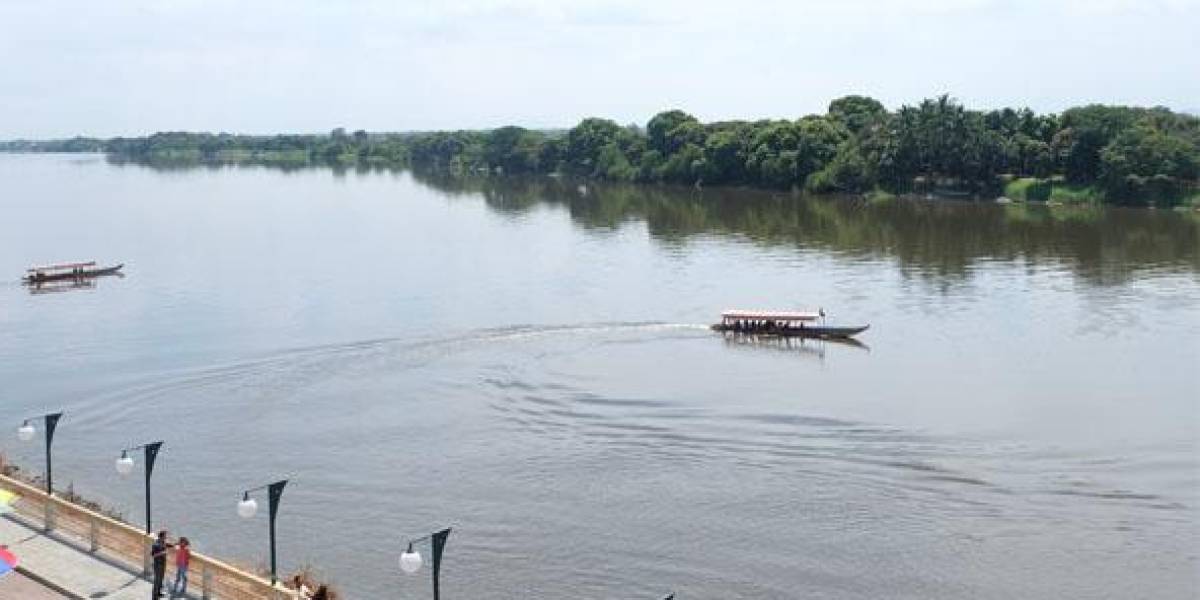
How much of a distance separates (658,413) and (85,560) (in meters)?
20.5

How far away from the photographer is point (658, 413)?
41.8 meters

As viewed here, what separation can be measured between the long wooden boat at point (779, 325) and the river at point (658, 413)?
1.06 m

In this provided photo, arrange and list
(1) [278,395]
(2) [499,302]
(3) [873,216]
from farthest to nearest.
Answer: (3) [873,216]
(2) [499,302]
(1) [278,395]

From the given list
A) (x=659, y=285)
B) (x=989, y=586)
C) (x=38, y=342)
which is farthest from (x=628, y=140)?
(x=989, y=586)

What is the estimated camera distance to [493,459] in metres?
37.6

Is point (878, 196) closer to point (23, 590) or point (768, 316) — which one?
point (768, 316)

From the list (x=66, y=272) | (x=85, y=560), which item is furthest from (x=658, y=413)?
(x=66, y=272)

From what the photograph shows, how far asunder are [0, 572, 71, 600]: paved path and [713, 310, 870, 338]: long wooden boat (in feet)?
118

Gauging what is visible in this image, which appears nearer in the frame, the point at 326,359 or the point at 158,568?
the point at 158,568

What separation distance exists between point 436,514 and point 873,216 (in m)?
77.3

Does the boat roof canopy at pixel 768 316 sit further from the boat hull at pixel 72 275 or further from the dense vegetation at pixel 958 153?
the dense vegetation at pixel 958 153

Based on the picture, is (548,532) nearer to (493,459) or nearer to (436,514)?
(436,514)

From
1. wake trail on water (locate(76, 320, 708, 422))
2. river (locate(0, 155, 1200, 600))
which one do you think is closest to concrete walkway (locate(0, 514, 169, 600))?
river (locate(0, 155, 1200, 600))

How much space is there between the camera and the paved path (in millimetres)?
22844
